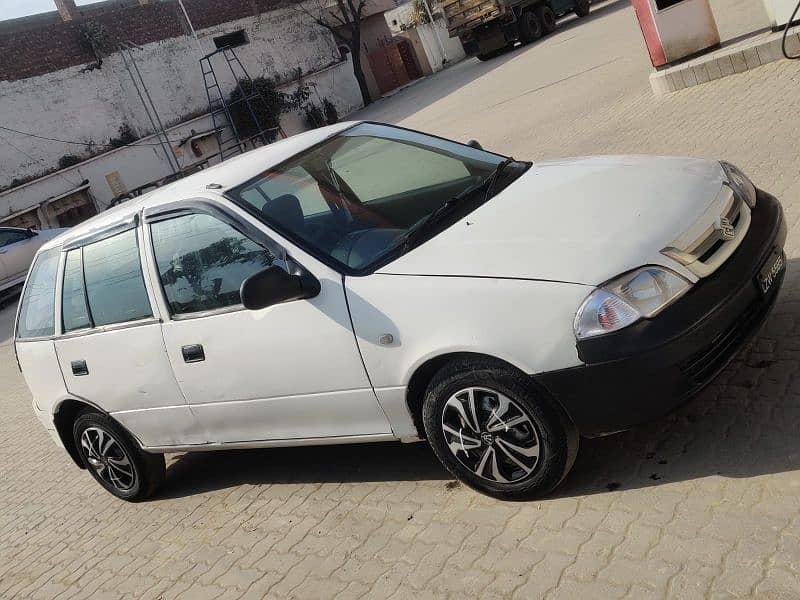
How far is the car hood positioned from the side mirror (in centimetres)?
40

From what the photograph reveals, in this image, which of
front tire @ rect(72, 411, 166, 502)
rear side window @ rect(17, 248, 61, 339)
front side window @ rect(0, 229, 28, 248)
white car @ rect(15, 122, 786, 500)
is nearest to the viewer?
white car @ rect(15, 122, 786, 500)

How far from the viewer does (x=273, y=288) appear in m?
3.96

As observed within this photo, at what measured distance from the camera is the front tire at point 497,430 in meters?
3.60

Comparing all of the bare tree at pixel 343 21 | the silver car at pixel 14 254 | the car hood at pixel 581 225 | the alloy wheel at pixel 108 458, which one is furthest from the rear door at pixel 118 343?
the bare tree at pixel 343 21

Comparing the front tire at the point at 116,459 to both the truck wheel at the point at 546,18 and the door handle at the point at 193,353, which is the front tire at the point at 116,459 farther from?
the truck wheel at the point at 546,18

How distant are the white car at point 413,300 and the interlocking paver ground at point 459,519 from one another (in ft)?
1.04

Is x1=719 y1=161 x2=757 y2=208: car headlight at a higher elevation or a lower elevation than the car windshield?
lower

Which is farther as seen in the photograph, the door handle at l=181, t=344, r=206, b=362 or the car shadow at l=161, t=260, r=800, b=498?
the door handle at l=181, t=344, r=206, b=362

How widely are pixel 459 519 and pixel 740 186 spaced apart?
6.99 ft

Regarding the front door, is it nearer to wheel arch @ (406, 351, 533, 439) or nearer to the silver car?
wheel arch @ (406, 351, 533, 439)

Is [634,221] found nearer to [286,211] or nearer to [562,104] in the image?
[286,211]

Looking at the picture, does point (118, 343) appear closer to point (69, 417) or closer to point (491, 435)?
point (69, 417)

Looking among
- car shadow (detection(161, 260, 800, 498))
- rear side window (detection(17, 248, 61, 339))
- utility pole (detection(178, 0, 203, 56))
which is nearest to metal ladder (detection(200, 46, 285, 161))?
utility pole (detection(178, 0, 203, 56))

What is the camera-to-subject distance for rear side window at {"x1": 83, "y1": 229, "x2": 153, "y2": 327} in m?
4.99
